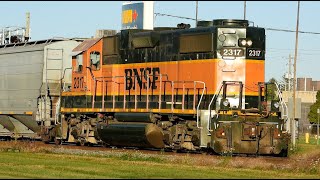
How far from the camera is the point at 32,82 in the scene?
3152 cm

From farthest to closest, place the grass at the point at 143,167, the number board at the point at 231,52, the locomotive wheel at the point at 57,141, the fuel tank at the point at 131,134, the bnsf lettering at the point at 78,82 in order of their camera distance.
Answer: the locomotive wheel at the point at 57,141, the bnsf lettering at the point at 78,82, the fuel tank at the point at 131,134, the number board at the point at 231,52, the grass at the point at 143,167

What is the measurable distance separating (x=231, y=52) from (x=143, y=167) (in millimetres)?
6457

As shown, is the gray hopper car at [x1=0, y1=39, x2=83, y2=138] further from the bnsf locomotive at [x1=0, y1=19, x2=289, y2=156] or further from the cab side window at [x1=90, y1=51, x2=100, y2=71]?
the cab side window at [x1=90, y1=51, x2=100, y2=71]

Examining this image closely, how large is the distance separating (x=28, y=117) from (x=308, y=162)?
15.2m

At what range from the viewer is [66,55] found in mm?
31125

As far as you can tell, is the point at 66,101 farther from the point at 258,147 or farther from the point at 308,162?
the point at 308,162

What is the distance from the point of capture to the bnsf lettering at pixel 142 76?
25875mm

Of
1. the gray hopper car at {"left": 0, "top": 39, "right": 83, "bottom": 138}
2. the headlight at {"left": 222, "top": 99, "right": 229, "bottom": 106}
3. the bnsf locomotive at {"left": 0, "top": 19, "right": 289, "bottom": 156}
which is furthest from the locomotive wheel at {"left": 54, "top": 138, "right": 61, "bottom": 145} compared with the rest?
the headlight at {"left": 222, "top": 99, "right": 229, "bottom": 106}

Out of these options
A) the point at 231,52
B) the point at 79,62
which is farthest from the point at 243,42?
the point at 79,62

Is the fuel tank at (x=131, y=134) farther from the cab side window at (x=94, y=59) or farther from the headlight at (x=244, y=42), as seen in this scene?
the headlight at (x=244, y=42)

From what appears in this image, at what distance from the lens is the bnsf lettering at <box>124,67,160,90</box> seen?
2588 centimetres

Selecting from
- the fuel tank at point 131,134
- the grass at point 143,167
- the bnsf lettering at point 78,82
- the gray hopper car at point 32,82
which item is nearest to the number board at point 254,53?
the grass at point 143,167

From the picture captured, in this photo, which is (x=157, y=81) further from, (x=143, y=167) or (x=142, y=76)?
(x=143, y=167)

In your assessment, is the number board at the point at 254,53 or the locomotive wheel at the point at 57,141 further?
the locomotive wheel at the point at 57,141
